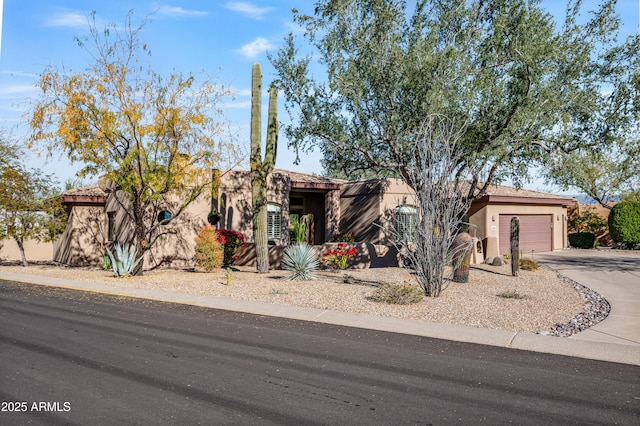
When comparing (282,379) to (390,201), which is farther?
(390,201)

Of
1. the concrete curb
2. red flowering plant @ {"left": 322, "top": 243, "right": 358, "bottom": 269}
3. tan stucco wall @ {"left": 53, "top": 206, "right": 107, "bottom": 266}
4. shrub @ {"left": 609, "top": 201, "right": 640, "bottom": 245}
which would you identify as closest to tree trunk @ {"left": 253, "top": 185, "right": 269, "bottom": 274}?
red flowering plant @ {"left": 322, "top": 243, "right": 358, "bottom": 269}

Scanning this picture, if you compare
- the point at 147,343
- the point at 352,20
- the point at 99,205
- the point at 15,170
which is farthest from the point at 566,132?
the point at 15,170

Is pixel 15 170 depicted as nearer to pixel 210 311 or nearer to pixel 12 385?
pixel 210 311

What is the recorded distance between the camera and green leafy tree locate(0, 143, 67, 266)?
72.6ft

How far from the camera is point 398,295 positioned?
39.9ft

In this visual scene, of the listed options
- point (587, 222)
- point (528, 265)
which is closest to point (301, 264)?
point (528, 265)

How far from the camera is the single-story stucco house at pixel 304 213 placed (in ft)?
70.8

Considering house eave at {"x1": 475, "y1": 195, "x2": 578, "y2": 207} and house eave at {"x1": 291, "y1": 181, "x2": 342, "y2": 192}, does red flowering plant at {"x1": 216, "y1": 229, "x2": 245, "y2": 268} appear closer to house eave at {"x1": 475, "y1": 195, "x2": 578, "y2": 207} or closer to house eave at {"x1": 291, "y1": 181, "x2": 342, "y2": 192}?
→ house eave at {"x1": 291, "y1": 181, "x2": 342, "y2": 192}

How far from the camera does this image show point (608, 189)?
121 feet

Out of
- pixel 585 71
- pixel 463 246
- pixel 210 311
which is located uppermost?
pixel 585 71

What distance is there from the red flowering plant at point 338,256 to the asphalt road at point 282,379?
893 cm

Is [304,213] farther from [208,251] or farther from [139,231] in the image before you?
[139,231]

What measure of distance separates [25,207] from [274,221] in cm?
1078

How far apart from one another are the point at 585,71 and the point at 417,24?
212 inches
